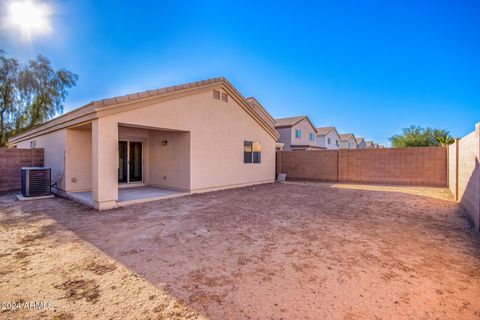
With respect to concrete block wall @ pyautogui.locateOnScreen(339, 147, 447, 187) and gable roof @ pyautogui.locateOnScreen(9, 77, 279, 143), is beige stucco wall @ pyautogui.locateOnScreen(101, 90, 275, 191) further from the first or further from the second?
concrete block wall @ pyautogui.locateOnScreen(339, 147, 447, 187)

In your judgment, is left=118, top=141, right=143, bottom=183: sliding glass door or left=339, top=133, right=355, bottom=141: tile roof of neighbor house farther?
left=339, top=133, right=355, bottom=141: tile roof of neighbor house

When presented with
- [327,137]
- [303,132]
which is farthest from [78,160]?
[327,137]

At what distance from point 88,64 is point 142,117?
1034 cm

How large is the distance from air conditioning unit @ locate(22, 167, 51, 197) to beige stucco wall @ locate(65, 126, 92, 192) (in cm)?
69

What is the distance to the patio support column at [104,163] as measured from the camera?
657 cm

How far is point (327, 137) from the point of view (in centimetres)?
3709

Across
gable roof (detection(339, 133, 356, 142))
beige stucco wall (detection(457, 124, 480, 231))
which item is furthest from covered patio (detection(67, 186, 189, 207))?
gable roof (detection(339, 133, 356, 142))

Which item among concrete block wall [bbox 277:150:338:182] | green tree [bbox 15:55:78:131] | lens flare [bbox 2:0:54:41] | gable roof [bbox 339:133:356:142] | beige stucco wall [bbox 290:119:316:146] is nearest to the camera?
lens flare [bbox 2:0:54:41]

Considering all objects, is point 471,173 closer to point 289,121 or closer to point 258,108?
point 258,108

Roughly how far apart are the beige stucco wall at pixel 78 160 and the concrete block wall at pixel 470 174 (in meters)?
11.5

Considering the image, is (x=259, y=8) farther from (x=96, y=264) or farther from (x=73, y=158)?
(x=96, y=264)

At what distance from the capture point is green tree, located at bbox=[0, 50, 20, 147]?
1848 cm

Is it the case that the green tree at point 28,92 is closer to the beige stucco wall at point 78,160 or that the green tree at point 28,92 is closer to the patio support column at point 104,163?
the beige stucco wall at point 78,160

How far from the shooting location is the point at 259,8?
450 inches
